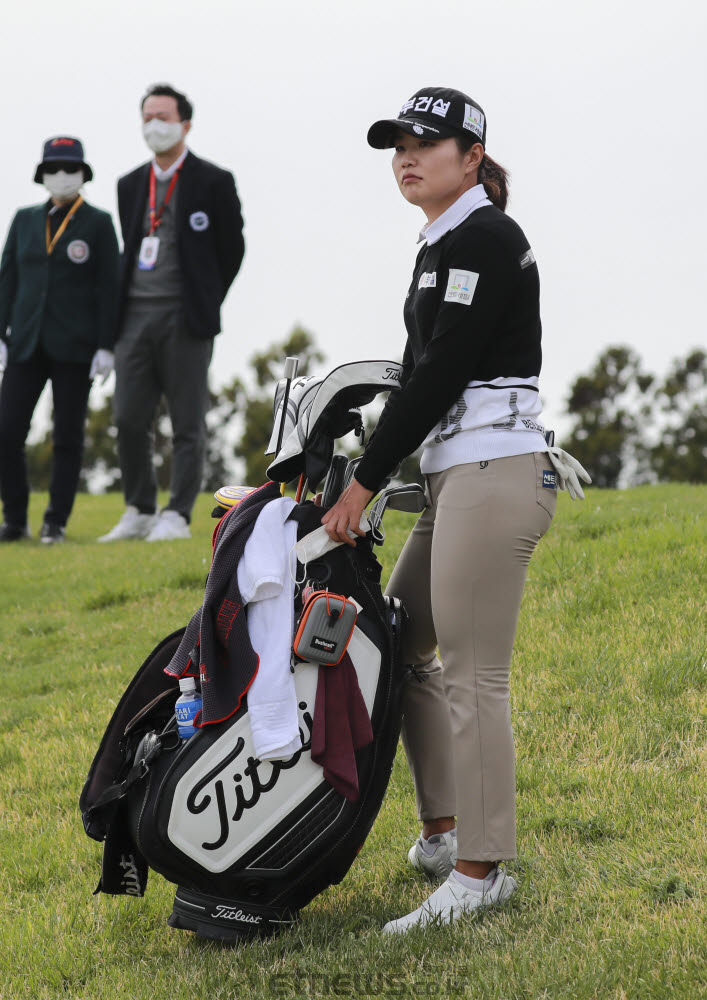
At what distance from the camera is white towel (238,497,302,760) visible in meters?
3.12

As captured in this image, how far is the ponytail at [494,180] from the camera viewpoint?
3383 mm

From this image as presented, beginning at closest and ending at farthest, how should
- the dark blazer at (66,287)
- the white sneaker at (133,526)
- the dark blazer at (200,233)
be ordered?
the dark blazer at (200,233)
the dark blazer at (66,287)
the white sneaker at (133,526)

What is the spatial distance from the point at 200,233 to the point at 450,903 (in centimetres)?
706

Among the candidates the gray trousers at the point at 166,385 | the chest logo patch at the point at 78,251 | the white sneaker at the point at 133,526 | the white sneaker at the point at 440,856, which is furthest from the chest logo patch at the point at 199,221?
the white sneaker at the point at 440,856

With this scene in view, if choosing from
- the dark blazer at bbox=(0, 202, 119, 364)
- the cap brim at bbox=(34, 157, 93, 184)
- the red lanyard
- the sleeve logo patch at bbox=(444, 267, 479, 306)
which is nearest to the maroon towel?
the sleeve logo patch at bbox=(444, 267, 479, 306)

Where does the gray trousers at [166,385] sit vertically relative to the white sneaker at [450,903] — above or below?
above

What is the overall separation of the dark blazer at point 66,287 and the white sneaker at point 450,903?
7.34 m

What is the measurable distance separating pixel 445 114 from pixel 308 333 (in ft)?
111

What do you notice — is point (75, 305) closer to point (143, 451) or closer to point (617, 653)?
point (143, 451)

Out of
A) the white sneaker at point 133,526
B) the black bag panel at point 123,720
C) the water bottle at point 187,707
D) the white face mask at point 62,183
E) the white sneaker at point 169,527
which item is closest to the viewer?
the water bottle at point 187,707

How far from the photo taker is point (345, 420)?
11.3ft

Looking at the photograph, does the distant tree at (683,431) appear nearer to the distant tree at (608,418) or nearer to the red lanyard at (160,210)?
the distant tree at (608,418)

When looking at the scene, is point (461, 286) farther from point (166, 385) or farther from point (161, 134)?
point (161, 134)

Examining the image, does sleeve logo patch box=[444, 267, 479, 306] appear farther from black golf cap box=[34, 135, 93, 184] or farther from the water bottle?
black golf cap box=[34, 135, 93, 184]
